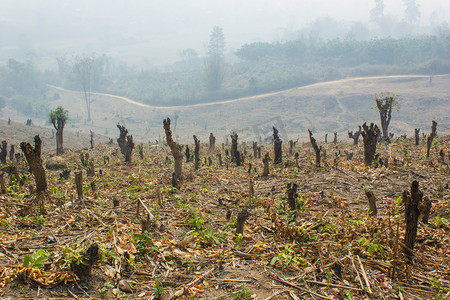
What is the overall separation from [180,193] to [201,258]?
4597mm

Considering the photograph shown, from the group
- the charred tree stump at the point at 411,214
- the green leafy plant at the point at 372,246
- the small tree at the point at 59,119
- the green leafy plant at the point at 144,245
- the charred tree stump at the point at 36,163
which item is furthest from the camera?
the small tree at the point at 59,119

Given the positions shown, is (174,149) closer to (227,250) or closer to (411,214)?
(227,250)

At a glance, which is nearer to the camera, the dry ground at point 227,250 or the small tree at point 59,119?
the dry ground at point 227,250

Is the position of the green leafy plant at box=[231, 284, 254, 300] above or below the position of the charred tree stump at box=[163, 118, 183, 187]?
below

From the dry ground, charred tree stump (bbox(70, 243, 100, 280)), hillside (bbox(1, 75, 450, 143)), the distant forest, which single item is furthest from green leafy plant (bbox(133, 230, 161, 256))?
the distant forest

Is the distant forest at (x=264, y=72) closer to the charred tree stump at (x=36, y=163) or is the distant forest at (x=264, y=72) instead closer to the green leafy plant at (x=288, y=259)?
the charred tree stump at (x=36, y=163)

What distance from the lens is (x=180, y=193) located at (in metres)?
9.45

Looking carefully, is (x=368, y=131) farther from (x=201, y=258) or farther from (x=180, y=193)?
(x=201, y=258)

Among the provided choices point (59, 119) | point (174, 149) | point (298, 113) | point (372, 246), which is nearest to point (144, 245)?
point (372, 246)

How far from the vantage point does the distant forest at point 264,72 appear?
7444 centimetres

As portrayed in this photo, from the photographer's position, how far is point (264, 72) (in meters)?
83.6

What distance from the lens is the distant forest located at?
74438mm

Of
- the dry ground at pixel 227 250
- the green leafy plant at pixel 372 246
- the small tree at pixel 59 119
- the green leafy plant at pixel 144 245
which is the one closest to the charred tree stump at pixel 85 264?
the dry ground at pixel 227 250

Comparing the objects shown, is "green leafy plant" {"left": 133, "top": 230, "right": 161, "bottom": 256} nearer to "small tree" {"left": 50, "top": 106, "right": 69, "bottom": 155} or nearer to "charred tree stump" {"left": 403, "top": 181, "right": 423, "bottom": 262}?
"charred tree stump" {"left": 403, "top": 181, "right": 423, "bottom": 262}
